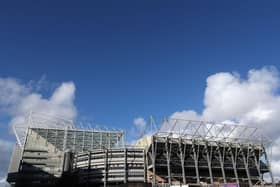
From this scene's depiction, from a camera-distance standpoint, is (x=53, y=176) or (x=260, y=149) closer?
(x=260, y=149)

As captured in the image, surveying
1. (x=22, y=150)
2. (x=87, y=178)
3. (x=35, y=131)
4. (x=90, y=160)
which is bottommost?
(x=87, y=178)

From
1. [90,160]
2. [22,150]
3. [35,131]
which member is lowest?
[90,160]

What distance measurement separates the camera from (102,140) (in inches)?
6107

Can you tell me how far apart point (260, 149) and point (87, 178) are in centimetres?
7093

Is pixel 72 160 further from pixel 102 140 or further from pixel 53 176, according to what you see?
pixel 102 140

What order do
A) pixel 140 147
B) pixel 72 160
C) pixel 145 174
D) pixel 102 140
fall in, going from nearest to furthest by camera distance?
pixel 145 174, pixel 140 147, pixel 72 160, pixel 102 140

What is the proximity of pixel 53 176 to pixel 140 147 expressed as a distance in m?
52.4

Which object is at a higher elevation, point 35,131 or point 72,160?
point 35,131

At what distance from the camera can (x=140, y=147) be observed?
10762cm

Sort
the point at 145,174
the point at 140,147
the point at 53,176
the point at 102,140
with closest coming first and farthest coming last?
the point at 145,174 → the point at 140,147 → the point at 53,176 → the point at 102,140

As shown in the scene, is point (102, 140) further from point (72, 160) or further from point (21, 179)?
point (21, 179)

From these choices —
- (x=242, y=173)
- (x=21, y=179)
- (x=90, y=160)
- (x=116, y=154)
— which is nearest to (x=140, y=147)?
(x=116, y=154)

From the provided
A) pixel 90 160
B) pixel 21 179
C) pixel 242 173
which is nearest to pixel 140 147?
pixel 90 160

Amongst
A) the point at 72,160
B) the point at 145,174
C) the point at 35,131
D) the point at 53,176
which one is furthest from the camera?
the point at 35,131
